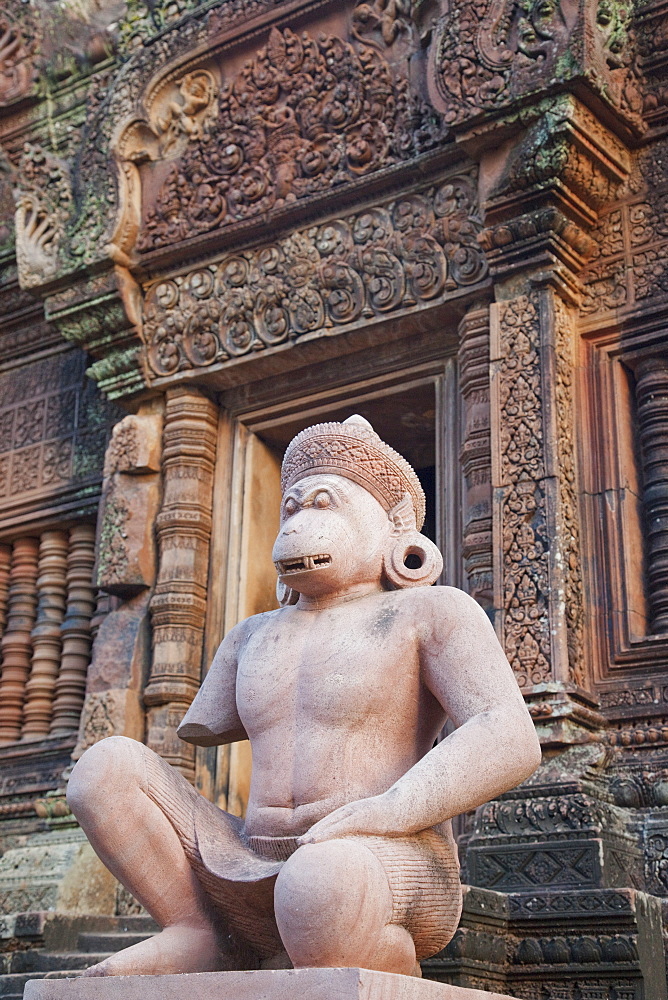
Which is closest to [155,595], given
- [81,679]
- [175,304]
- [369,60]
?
[81,679]

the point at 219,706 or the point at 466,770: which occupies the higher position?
the point at 219,706

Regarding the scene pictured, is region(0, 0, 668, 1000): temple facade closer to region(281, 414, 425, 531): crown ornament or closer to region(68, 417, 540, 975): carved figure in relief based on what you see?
region(68, 417, 540, 975): carved figure in relief

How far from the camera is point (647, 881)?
5582 mm

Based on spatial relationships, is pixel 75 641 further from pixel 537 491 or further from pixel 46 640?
pixel 537 491

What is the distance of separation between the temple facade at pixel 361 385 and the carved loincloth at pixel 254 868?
1110 mm

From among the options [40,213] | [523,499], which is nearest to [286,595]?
[523,499]

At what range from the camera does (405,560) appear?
4.24 m

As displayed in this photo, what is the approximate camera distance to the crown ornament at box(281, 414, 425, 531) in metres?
4.23

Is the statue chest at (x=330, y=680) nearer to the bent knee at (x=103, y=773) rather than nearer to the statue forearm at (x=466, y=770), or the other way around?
the statue forearm at (x=466, y=770)

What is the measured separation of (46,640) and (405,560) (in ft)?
17.2

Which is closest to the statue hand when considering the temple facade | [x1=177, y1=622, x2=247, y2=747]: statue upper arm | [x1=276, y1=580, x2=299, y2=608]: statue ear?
[x1=177, y1=622, x2=247, y2=747]: statue upper arm

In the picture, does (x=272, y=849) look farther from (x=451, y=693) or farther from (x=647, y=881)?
(x=647, y=881)

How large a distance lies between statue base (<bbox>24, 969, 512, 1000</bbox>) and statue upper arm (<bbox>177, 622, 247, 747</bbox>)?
927 mm

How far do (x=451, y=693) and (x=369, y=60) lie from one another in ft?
16.7
